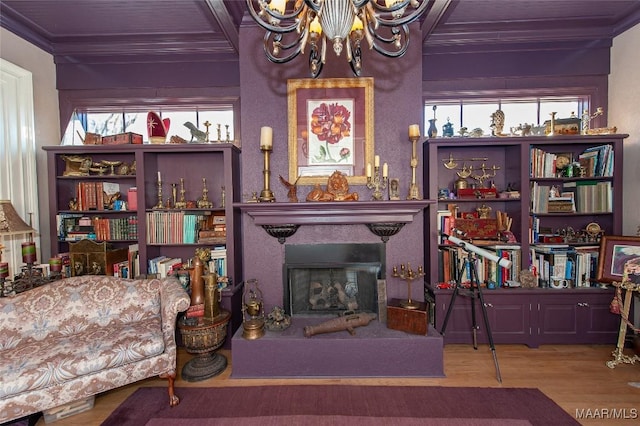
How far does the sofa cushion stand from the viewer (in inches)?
76.8

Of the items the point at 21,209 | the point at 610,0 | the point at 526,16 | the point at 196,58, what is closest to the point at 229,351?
the point at 21,209

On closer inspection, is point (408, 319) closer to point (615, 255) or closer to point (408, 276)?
point (408, 276)

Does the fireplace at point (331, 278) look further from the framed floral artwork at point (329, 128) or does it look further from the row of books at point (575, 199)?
the row of books at point (575, 199)

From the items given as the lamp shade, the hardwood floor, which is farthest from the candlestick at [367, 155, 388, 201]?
the lamp shade

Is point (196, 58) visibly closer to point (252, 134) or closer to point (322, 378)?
point (252, 134)

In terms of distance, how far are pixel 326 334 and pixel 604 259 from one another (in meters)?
2.82

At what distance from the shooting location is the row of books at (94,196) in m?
3.29

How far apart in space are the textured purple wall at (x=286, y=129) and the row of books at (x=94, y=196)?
1.56 meters

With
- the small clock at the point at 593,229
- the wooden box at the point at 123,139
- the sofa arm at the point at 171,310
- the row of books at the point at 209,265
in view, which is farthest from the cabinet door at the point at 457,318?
the wooden box at the point at 123,139

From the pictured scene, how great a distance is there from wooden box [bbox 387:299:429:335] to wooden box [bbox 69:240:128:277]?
9.41 ft

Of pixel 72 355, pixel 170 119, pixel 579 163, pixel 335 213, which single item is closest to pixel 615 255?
pixel 579 163

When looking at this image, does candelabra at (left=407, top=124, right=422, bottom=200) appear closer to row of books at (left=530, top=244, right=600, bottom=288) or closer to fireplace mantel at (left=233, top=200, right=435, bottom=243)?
fireplace mantel at (left=233, top=200, right=435, bottom=243)

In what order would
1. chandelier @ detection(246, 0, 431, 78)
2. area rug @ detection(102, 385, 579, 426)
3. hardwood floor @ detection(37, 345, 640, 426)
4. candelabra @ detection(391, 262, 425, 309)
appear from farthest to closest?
candelabra @ detection(391, 262, 425, 309), hardwood floor @ detection(37, 345, 640, 426), area rug @ detection(102, 385, 579, 426), chandelier @ detection(246, 0, 431, 78)

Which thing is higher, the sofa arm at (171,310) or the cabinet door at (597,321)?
the sofa arm at (171,310)
